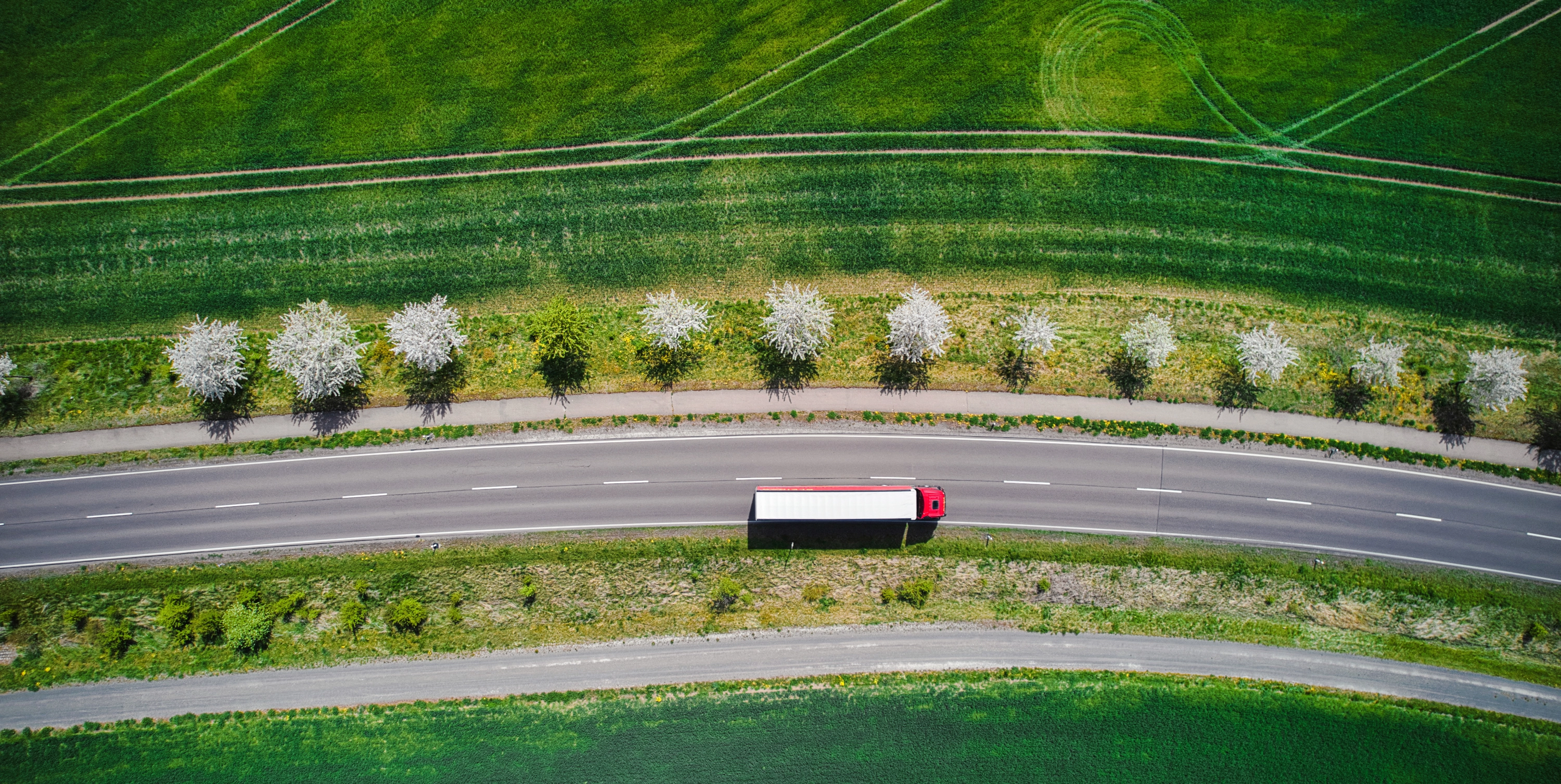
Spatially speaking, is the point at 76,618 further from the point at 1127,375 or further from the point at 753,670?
the point at 1127,375

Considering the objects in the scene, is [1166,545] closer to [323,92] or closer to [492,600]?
[492,600]

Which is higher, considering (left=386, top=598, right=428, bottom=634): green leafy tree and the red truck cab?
the red truck cab

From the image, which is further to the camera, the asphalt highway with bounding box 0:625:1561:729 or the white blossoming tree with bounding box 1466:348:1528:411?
the white blossoming tree with bounding box 1466:348:1528:411

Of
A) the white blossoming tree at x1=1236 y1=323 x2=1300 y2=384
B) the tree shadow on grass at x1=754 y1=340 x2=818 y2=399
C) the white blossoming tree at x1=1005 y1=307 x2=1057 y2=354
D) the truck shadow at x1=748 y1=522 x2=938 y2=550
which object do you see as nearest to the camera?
the white blossoming tree at x1=1005 y1=307 x2=1057 y2=354

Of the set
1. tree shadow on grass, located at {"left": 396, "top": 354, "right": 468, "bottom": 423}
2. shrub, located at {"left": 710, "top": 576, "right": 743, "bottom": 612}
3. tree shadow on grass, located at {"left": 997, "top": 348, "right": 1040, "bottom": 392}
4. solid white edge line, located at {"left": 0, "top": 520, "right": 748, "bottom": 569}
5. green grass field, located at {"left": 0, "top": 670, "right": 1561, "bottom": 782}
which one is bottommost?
green grass field, located at {"left": 0, "top": 670, "right": 1561, "bottom": 782}

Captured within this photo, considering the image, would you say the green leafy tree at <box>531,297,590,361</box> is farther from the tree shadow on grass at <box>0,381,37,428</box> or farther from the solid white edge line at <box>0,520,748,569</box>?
the tree shadow on grass at <box>0,381,37,428</box>

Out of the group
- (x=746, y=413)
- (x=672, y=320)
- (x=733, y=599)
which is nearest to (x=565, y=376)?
(x=672, y=320)

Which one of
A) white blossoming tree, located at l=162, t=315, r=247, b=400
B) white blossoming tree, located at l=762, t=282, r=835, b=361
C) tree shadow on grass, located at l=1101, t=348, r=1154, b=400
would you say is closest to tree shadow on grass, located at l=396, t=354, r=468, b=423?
white blossoming tree, located at l=162, t=315, r=247, b=400
